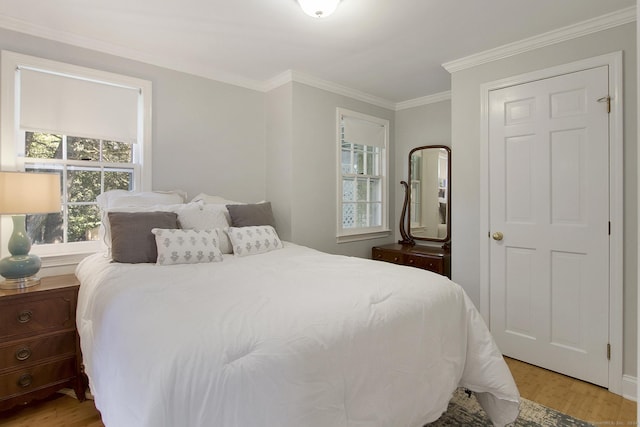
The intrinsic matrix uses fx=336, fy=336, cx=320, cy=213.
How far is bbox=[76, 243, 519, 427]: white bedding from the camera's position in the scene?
0.98 meters

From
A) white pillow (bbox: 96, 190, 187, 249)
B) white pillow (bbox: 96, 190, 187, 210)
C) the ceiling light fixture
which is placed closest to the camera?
the ceiling light fixture

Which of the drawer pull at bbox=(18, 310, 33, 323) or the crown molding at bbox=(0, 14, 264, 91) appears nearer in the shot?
the drawer pull at bbox=(18, 310, 33, 323)

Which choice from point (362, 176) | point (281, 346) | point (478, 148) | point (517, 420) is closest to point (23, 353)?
point (281, 346)

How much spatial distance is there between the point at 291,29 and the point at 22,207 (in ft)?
6.73

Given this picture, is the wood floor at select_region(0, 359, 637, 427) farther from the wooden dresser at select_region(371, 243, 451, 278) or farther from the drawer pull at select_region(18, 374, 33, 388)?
the wooden dresser at select_region(371, 243, 451, 278)

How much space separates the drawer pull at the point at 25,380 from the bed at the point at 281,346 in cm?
45

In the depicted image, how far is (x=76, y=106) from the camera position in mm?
2510

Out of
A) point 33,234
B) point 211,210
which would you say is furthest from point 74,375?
point 211,210

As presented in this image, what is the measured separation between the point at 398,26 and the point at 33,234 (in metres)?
3.03

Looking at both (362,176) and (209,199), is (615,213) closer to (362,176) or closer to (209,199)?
(362,176)

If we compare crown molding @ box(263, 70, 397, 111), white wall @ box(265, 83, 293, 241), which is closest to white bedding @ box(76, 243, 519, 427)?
white wall @ box(265, 83, 293, 241)

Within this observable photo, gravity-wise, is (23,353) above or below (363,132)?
below

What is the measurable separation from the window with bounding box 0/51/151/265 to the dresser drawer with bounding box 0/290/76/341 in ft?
1.77

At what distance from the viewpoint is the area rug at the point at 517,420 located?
1.87 meters
